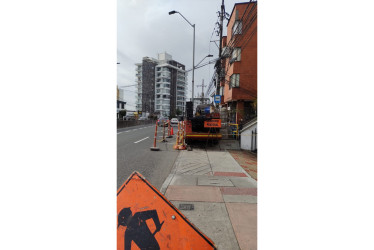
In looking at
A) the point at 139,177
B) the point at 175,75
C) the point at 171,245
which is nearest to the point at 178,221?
the point at 171,245

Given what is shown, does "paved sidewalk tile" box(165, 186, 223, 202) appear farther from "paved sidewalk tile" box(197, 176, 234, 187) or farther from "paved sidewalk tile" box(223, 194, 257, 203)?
"paved sidewalk tile" box(197, 176, 234, 187)

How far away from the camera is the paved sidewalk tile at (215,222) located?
2086 mm

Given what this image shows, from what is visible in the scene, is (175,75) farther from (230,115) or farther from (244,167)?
(244,167)

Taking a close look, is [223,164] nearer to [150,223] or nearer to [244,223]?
[244,223]

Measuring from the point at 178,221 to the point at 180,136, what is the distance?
22.8ft

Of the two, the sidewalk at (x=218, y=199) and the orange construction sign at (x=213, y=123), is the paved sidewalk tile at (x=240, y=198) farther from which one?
the orange construction sign at (x=213, y=123)

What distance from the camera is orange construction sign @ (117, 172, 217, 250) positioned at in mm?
1495

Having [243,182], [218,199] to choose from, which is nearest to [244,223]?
[218,199]

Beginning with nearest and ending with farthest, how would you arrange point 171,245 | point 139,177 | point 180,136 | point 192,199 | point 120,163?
point 171,245, point 139,177, point 192,199, point 120,163, point 180,136

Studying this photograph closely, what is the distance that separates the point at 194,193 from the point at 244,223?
1.18m

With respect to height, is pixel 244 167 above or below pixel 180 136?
below

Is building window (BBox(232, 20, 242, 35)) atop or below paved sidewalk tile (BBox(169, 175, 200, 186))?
atop

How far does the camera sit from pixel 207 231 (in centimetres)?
228

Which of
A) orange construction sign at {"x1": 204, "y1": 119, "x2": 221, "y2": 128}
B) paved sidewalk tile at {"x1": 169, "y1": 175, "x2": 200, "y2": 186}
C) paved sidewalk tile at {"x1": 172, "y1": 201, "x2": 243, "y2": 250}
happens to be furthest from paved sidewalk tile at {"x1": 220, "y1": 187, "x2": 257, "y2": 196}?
orange construction sign at {"x1": 204, "y1": 119, "x2": 221, "y2": 128}
